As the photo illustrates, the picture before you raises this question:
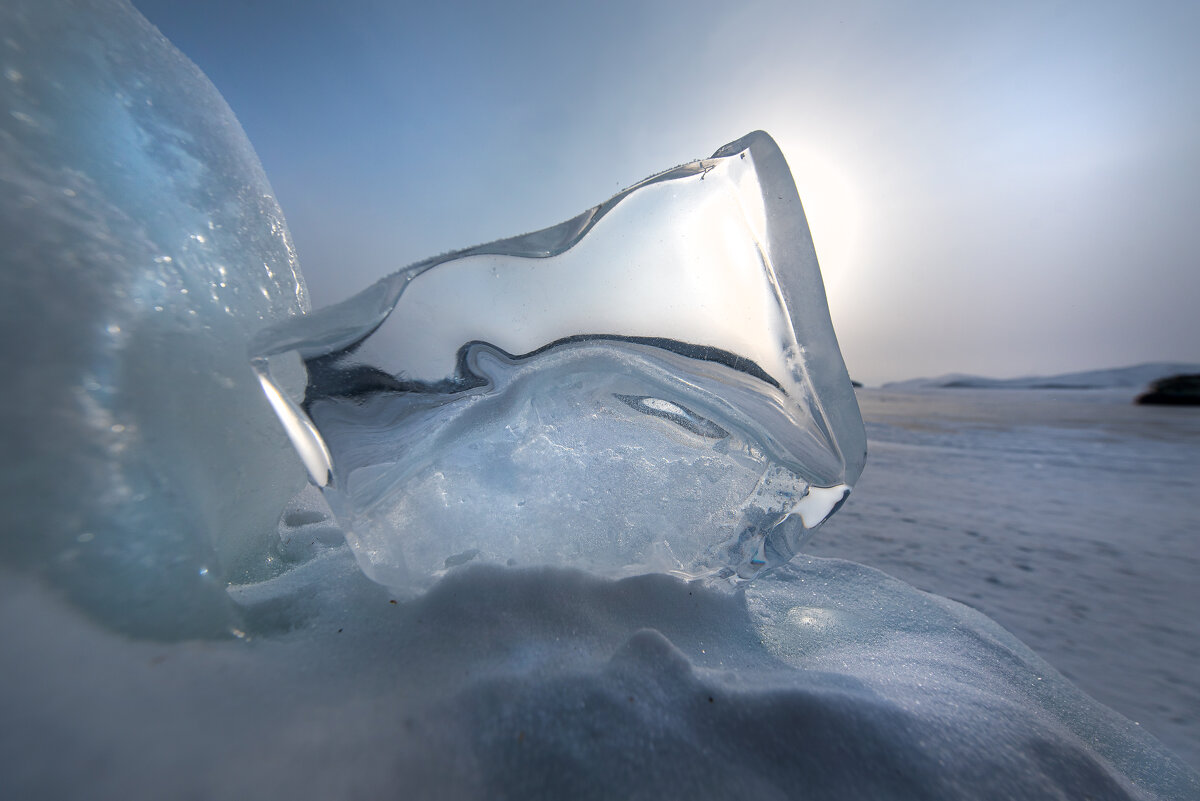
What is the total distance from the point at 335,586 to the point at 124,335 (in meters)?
0.53

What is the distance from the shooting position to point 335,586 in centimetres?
88

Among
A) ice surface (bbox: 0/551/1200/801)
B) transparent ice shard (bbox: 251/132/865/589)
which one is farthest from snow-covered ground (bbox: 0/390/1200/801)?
transparent ice shard (bbox: 251/132/865/589)

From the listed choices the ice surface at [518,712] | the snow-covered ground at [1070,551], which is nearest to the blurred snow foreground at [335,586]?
the ice surface at [518,712]

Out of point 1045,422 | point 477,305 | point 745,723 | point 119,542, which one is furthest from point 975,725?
point 1045,422

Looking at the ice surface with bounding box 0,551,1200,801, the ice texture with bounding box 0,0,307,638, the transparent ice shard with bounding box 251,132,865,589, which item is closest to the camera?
the ice surface with bounding box 0,551,1200,801

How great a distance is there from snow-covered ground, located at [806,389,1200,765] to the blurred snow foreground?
0.62 feet

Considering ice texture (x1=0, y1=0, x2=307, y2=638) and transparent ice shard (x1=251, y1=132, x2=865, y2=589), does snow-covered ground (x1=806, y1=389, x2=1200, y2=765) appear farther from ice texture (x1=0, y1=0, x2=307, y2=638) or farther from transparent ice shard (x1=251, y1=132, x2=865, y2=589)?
ice texture (x1=0, y1=0, x2=307, y2=638)

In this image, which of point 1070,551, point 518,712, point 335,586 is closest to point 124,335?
point 335,586

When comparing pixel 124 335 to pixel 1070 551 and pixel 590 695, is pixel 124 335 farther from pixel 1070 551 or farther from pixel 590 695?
pixel 1070 551

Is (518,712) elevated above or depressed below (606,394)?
below

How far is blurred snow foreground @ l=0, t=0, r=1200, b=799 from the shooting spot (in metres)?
0.52

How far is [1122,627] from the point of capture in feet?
3.77

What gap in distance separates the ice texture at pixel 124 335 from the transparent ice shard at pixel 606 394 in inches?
5.9

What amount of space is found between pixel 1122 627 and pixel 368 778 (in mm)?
1651
